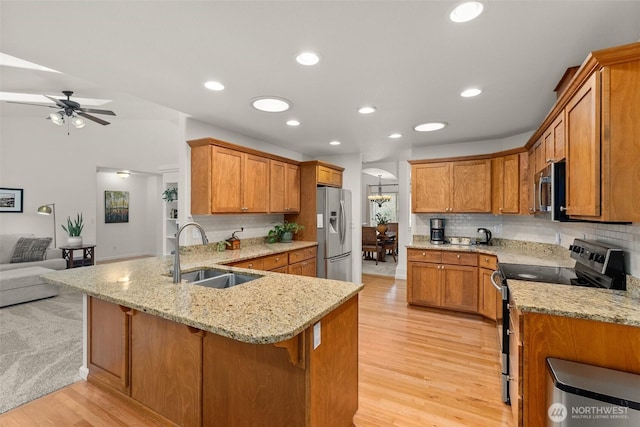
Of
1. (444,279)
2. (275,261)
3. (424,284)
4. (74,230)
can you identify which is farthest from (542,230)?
(74,230)

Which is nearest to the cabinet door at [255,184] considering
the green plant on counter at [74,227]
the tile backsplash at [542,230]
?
the tile backsplash at [542,230]

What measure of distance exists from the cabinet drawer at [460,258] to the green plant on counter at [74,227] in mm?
7191

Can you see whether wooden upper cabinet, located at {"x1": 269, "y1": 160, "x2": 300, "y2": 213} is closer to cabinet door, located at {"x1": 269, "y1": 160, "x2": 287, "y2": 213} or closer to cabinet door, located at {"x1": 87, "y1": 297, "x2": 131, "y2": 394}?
cabinet door, located at {"x1": 269, "y1": 160, "x2": 287, "y2": 213}

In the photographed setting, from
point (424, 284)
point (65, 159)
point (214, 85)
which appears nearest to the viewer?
point (214, 85)

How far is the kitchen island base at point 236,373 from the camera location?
57.3 inches

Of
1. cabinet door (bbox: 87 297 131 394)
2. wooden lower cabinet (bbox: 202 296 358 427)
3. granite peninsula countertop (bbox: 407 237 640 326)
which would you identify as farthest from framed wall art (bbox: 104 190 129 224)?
granite peninsula countertop (bbox: 407 237 640 326)

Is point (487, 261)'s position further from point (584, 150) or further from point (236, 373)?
point (236, 373)

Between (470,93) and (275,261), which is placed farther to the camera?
(275,261)

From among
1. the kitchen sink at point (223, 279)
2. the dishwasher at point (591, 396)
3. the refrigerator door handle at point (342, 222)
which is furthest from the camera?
the refrigerator door handle at point (342, 222)

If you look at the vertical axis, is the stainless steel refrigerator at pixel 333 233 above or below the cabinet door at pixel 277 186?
below

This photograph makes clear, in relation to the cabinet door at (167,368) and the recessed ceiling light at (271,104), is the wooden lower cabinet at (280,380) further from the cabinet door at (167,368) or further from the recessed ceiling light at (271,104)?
the recessed ceiling light at (271,104)

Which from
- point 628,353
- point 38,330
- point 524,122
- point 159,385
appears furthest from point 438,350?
point 38,330

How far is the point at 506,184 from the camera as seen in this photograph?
3.82m

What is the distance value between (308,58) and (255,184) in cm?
221
